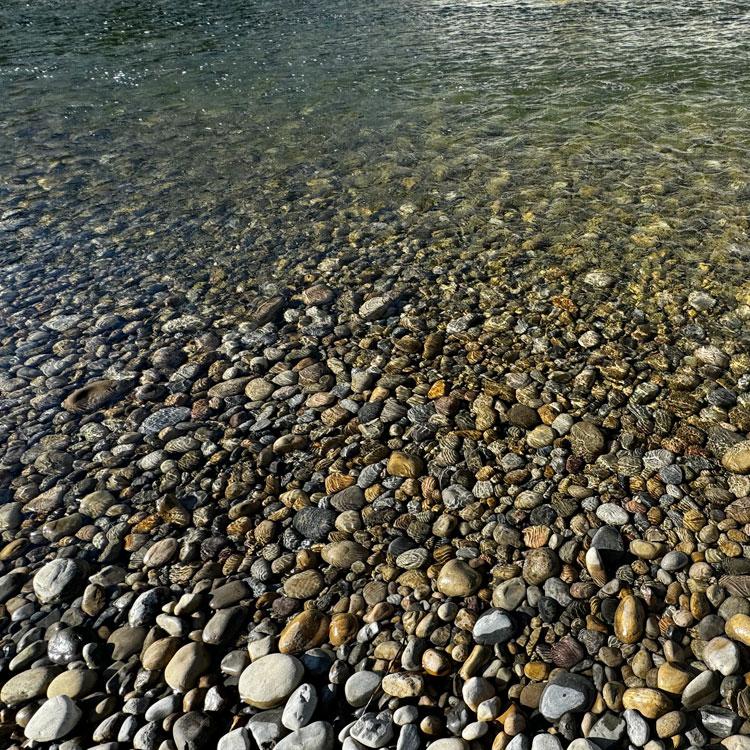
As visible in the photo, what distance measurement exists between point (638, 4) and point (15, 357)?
68.0ft

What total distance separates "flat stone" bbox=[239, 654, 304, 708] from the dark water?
4.65 meters

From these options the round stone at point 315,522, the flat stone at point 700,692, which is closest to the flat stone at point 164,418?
the round stone at point 315,522

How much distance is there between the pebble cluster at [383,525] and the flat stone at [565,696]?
0.4 inches

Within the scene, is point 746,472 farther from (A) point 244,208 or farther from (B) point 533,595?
(A) point 244,208

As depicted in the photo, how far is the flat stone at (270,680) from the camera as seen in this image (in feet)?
10.3

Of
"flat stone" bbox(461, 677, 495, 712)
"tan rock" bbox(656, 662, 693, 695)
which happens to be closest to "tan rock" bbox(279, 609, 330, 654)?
"flat stone" bbox(461, 677, 495, 712)

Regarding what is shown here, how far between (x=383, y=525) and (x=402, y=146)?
25.5ft

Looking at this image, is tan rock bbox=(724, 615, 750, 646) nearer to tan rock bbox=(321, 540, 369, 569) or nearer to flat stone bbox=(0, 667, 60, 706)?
tan rock bbox=(321, 540, 369, 569)

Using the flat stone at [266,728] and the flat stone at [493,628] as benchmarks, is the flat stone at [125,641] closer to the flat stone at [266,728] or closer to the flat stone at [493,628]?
the flat stone at [266,728]

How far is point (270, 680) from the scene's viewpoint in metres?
3.18

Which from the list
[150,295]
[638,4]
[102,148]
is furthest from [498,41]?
[150,295]

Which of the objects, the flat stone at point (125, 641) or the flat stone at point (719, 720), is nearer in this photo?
the flat stone at point (719, 720)

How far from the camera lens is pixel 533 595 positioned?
3.50 m

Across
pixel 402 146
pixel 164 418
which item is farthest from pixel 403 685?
pixel 402 146
